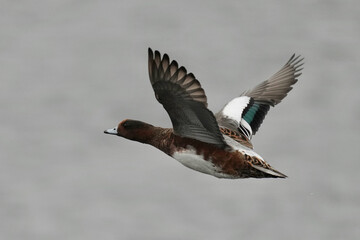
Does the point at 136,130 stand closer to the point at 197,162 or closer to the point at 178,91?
the point at 197,162

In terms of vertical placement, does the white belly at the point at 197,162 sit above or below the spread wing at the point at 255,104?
below

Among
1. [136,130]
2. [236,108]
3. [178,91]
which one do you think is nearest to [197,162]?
[136,130]

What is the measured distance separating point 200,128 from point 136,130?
86 cm

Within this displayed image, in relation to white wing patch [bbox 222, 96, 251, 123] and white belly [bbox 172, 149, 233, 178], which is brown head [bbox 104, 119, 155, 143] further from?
white wing patch [bbox 222, 96, 251, 123]

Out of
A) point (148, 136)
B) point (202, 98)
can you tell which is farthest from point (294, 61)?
point (202, 98)

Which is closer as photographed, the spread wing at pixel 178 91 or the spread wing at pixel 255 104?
the spread wing at pixel 178 91

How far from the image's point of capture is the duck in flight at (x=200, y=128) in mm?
5316

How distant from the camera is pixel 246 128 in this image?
6773mm

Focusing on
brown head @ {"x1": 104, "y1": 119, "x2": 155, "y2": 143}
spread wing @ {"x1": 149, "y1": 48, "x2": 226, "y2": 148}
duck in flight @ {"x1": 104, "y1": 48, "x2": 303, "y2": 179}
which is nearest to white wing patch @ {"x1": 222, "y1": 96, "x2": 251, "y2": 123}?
duck in flight @ {"x1": 104, "y1": 48, "x2": 303, "y2": 179}

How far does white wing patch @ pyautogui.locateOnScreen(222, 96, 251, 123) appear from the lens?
6.85 metres

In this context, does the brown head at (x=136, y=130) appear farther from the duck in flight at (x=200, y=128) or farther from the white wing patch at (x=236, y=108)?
the white wing patch at (x=236, y=108)

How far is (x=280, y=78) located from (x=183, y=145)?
1855 millimetres

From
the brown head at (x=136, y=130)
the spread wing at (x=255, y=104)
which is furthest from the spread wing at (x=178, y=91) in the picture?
the spread wing at (x=255, y=104)

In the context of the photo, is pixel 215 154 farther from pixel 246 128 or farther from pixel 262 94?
pixel 262 94
